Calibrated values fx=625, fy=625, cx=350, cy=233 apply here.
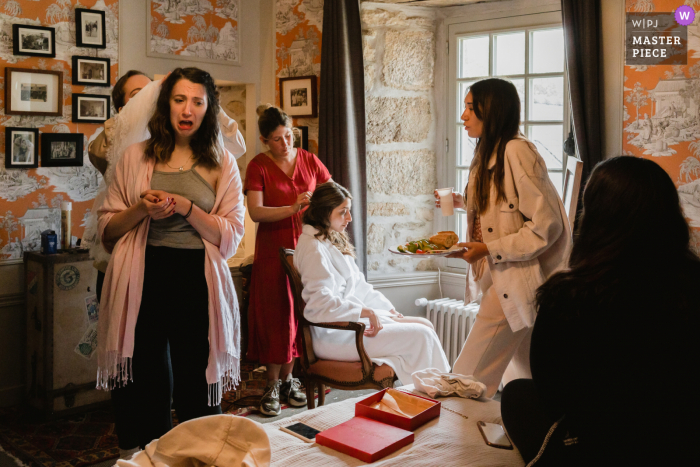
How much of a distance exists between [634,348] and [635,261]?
0.65 ft

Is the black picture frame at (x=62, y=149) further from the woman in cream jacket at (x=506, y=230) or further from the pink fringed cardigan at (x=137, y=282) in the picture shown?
the woman in cream jacket at (x=506, y=230)

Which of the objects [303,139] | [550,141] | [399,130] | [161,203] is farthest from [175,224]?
[550,141]

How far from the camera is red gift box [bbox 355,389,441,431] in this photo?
6.15 feet

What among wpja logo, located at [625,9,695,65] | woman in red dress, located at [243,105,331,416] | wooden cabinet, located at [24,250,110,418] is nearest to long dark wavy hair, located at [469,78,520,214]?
wpja logo, located at [625,9,695,65]

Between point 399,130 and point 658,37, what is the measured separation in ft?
5.52

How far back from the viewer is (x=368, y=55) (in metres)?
4.17

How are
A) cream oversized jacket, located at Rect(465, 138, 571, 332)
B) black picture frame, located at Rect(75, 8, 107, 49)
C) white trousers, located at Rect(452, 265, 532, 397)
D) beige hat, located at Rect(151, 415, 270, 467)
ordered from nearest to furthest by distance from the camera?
beige hat, located at Rect(151, 415, 270, 467) → cream oversized jacket, located at Rect(465, 138, 571, 332) → white trousers, located at Rect(452, 265, 532, 397) → black picture frame, located at Rect(75, 8, 107, 49)

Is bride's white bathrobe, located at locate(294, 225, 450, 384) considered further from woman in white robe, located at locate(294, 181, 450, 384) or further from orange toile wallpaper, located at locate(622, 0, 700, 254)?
orange toile wallpaper, located at locate(622, 0, 700, 254)

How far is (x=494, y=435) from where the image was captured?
5.92 ft

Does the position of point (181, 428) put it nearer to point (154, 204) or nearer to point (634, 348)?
point (154, 204)

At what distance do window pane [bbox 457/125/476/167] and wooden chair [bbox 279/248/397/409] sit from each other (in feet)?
5.59

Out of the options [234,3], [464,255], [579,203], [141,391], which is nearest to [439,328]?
[579,203]

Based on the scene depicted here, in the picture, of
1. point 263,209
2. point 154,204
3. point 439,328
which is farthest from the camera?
point 439,328

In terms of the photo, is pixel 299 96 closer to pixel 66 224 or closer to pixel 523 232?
pixel 66 224
